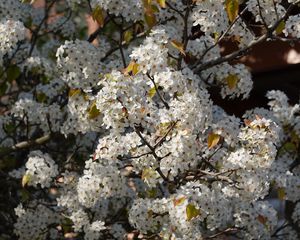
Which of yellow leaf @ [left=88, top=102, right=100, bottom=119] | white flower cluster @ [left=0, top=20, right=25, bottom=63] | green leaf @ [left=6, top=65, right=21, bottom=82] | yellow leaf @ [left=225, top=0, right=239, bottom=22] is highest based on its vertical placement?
green leaf @ [left=6, top=65, right=21, bottom=82]

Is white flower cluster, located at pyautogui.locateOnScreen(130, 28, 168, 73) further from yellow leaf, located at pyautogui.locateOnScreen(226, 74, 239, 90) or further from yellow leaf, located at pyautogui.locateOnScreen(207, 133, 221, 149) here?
yellow leaf, located at pyautogui.locateOnScreen(226, 74, 239, 90)

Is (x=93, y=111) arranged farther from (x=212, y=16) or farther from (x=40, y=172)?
(x=212, y=16)

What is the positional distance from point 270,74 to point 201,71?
1832 millimetres

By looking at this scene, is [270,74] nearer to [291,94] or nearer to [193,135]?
[291,94]

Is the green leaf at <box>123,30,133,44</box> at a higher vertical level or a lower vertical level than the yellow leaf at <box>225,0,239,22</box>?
higher

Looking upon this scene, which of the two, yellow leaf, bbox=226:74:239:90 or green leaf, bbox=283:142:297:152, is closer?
yellow leaf, bbox=226:74:239:90

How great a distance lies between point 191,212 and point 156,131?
54cm

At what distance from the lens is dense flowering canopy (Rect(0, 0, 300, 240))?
4449 mm

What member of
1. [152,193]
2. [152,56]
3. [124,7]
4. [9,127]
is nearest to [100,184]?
[152,193]

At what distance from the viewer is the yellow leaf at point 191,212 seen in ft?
14.2

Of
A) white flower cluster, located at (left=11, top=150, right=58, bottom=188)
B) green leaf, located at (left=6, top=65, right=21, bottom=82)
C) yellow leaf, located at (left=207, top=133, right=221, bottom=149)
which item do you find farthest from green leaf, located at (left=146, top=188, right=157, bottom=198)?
green leaf, located at (left=6, top=65, right=21, bottom=82)

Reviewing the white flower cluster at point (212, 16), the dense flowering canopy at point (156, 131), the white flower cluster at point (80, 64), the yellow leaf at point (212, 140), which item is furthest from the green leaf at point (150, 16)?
the yellow leaf at point (212, 140)

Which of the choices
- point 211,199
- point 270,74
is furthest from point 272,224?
point 270,74

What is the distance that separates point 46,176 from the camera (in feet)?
17.7
